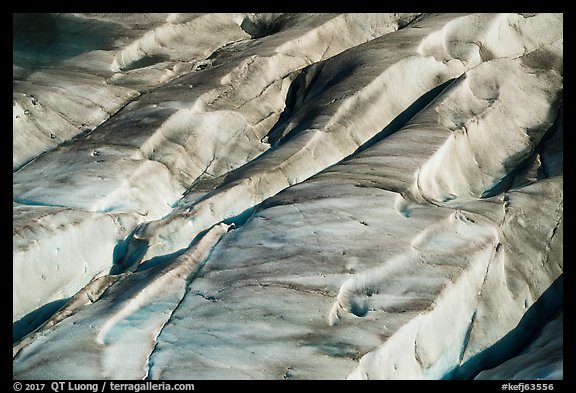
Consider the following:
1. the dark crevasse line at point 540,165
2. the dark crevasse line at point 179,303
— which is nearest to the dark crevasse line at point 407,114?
the dark crevasse line at point 540,165

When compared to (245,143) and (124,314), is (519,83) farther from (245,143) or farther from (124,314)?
(124,314)

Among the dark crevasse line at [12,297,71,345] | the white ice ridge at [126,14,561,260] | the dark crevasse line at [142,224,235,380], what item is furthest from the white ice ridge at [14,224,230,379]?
the white ice ridge at [126,14,561,260]

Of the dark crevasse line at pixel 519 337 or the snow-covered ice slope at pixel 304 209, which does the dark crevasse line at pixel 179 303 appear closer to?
the snow-covered ice slope at pixel 304 209

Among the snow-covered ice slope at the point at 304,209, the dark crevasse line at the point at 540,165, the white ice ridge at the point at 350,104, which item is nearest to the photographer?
the snow-covered ice slope at the point at 304,209

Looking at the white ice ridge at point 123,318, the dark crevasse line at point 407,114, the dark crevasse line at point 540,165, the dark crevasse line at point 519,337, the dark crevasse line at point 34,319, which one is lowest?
the dark crevasse line at point 519,337

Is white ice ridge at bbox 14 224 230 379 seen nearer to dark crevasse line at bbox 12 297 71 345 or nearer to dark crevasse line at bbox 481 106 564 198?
dark crevasse line at bbox 12 297 71 345

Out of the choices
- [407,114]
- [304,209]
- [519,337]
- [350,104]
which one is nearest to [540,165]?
[407,114]

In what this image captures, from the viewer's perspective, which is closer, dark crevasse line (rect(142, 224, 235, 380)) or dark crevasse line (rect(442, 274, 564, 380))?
dark crevasse line (rect(142, 224, 235, 380))

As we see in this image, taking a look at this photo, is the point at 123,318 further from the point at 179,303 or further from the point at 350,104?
the point at 350,104
